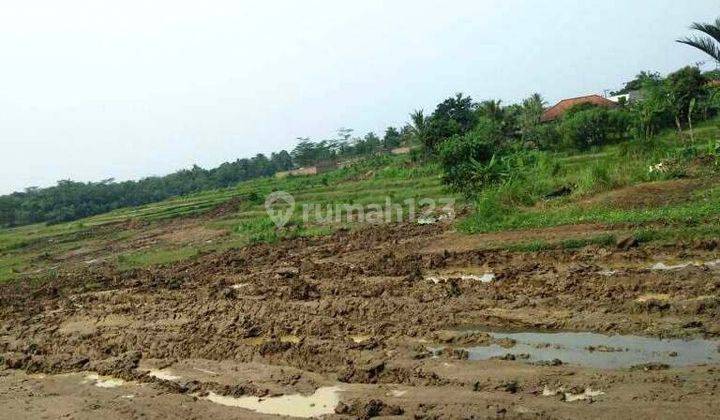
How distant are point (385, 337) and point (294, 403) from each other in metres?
1.90

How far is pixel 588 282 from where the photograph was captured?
8695 mm

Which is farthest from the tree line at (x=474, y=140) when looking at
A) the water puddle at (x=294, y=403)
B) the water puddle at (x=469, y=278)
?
the water puddle at (x=294, y=403)

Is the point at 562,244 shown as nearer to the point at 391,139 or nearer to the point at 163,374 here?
the point at 163,374

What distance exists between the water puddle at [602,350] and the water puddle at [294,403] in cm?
171

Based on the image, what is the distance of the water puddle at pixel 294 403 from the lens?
5.95m

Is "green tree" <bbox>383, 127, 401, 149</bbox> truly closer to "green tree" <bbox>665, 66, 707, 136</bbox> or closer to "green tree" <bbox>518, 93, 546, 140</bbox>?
"green tree" <bbox>518, 93, 546, 140</bbox>

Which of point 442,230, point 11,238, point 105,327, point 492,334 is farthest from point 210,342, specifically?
point 11,238

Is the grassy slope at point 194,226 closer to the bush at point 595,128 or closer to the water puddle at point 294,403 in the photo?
the bush at point 595,128

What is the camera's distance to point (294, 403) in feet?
20.4

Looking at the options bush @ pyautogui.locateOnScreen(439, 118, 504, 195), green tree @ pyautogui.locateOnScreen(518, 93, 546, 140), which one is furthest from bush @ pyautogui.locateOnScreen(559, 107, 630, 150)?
bush @ pyautogui.locateOnScreen(439, 118, 504, 195)

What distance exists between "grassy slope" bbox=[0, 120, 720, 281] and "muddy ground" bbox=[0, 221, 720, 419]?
2.09m

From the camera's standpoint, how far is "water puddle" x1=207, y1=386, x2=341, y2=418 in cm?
595

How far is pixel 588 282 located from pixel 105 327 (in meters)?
8.07

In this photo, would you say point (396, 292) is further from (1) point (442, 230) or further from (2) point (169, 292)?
(1) point (442, 230)
